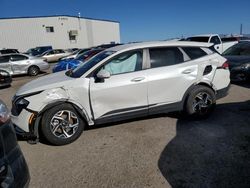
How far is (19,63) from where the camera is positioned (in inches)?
549

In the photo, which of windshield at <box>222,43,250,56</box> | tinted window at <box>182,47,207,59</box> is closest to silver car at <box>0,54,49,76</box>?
windshield at <box>222,43,250,56</box>

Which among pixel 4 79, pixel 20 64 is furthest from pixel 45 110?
pixel 20 64

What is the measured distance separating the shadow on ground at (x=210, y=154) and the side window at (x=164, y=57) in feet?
4.24

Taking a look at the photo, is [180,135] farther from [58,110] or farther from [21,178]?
[21,178]

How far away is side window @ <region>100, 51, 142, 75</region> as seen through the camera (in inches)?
171

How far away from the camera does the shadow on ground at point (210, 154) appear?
2.94 metres

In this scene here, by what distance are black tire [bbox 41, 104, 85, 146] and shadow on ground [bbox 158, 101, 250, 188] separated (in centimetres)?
162

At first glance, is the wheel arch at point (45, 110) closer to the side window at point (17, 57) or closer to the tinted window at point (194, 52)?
the tinted window at point (194, 52)

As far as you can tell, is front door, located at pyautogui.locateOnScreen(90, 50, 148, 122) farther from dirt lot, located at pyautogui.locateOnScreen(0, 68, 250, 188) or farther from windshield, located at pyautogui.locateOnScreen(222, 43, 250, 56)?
windshield, located at pyautogui.locateOnScreen(222, 43, 250, 56)

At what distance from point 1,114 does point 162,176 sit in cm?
211

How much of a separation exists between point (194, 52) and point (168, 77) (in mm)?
920

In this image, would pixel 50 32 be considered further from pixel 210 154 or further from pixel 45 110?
pixel 210 154

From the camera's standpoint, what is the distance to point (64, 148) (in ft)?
13.1

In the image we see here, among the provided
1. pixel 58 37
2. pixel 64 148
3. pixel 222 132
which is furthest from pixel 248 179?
pixel 58 37
